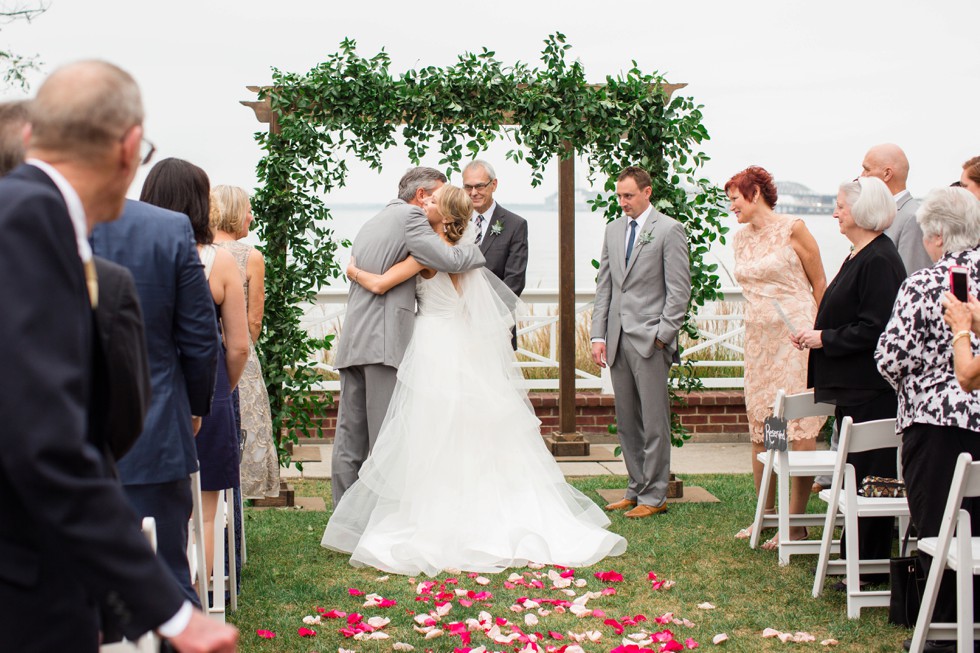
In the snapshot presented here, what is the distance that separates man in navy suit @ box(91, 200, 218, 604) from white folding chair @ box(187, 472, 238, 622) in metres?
0.24

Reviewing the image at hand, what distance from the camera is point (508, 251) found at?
7938 mm

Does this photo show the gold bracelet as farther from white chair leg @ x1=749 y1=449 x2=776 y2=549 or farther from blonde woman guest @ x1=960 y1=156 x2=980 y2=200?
white chair leg @ x1=749 y1=449 x2=776 y2=549

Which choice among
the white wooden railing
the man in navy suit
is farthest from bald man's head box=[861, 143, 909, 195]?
the man in navy suit

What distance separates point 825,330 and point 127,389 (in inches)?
165

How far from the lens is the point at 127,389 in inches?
66.7

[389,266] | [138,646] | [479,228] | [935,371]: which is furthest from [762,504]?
[138,646]

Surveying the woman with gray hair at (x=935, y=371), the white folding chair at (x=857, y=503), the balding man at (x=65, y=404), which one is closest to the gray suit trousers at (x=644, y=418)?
the white folding chair at (x=857, y=503)

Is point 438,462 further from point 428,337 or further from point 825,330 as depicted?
point 825,330

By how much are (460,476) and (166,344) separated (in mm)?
2925

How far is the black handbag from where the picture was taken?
440 centimetres

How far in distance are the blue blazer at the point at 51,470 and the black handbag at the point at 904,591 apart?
11.8 feet

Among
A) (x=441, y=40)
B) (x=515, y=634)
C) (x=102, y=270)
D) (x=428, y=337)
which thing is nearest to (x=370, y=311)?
(x=428, y=337)

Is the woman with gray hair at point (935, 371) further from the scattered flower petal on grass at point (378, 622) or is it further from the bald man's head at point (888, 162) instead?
the bald man's head at point (888, 162)

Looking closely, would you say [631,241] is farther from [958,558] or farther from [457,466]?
[958,558]
